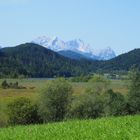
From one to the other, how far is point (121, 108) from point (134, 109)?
2.87m

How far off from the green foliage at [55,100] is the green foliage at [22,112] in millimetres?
1235

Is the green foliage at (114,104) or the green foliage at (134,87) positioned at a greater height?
the green foliage at (134,87)

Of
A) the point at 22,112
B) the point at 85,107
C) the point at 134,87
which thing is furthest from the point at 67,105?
the point at 22,112

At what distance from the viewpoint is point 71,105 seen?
79000 millimetres

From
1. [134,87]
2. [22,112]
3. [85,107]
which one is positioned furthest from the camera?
[134,87]

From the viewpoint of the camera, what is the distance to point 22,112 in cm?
6950

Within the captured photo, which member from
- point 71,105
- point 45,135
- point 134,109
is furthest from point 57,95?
point 45,135

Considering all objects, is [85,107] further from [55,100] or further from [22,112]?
[22,112]

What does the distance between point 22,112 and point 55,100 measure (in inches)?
448

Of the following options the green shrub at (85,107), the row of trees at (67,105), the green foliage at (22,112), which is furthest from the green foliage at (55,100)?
the green shrub at (85,107)

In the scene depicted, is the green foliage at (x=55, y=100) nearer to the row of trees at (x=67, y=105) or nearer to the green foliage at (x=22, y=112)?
the row of trees at (x=67, y=105)

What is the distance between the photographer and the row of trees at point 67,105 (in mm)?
71438

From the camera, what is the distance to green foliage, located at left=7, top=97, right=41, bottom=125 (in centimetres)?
6924

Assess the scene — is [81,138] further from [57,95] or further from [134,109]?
[57,95]
